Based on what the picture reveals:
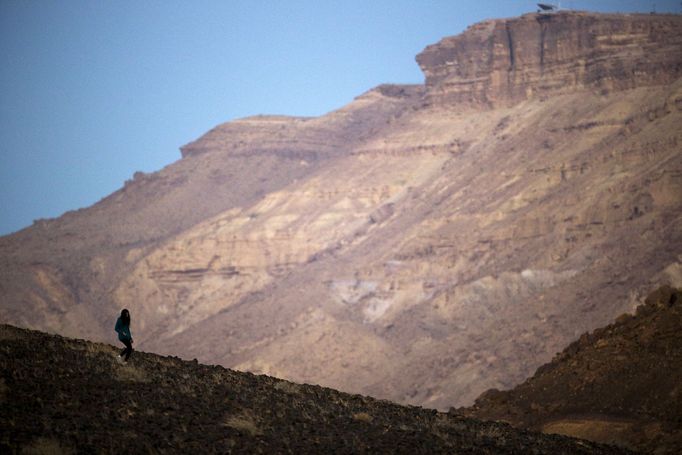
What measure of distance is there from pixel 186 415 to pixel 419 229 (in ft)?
265

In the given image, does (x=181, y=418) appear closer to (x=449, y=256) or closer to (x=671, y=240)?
(x=671, y=240)

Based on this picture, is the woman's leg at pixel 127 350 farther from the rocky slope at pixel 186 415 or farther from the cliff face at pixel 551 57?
the cliff face at pixel 551 57

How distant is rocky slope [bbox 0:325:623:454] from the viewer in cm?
1458

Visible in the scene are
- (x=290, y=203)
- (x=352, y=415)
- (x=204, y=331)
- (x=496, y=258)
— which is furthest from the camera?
(x=290, y=203)

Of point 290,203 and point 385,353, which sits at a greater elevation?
point 290,203

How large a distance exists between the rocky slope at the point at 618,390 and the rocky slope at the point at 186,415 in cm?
528

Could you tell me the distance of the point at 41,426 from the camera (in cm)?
1432

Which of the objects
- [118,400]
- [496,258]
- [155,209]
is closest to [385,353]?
[496,258]

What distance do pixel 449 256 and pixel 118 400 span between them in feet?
243

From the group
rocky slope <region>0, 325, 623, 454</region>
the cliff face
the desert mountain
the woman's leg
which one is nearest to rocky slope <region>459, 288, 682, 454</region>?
rocky slope <region>0, 325, 623, 454</region>

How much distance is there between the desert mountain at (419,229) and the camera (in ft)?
244

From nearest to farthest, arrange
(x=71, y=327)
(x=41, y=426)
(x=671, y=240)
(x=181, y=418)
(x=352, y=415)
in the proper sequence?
1. (x=41, y=426)
2. (x=181, y=418)
3. (x=352, y=415)
4. (x=671, y=240)
5. (x=71, y=327)

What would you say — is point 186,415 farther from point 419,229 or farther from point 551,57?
point 551,57

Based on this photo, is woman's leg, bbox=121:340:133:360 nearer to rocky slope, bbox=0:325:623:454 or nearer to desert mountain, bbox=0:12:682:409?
rocky slope, bbox=0:325:623:454
